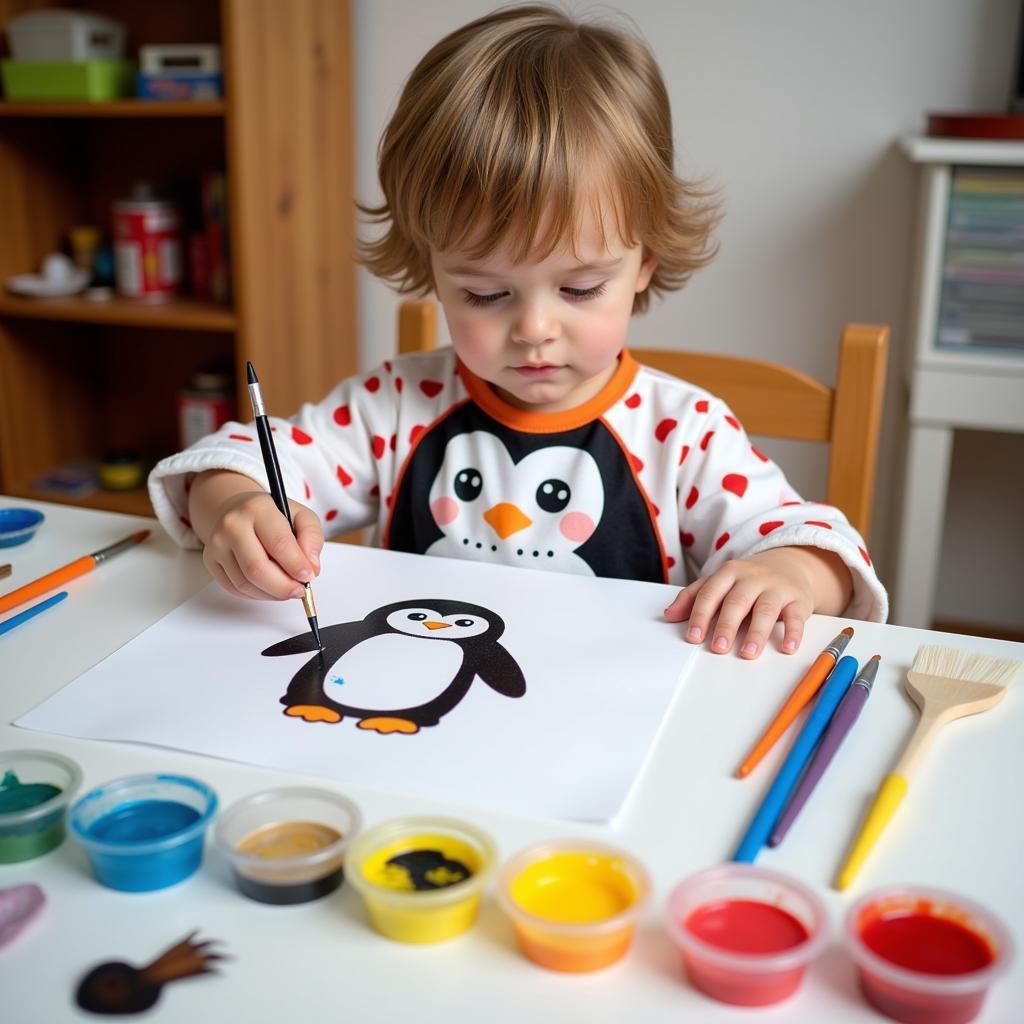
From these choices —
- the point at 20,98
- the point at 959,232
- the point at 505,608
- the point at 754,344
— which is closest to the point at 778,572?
the point at 505,608

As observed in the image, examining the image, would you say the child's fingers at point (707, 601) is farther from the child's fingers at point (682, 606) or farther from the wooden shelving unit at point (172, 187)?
the wooden shelving unit at point (172, 187)

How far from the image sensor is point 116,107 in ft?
6.18

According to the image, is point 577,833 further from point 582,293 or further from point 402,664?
point 582,293

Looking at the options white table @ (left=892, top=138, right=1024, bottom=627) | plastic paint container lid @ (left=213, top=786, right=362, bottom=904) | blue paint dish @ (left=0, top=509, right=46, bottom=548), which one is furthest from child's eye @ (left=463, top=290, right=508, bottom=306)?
white table @ (left=892, top=138, right=1024, bottom=627)

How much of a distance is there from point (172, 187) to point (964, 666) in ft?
6.39

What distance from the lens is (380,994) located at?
40 cm

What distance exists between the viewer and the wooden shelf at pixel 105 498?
2133 millimetres

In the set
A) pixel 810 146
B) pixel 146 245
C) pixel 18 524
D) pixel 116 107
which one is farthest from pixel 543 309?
pixel 146 245

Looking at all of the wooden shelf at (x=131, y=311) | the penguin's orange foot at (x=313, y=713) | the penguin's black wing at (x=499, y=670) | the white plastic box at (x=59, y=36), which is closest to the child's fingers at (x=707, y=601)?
the penguin's black wing at (x=499, y=670)

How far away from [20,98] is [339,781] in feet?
6.09

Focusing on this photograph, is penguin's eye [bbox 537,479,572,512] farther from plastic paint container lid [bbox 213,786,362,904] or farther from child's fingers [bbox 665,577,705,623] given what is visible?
plastic paint container lid [bbox 213,786,362,904]

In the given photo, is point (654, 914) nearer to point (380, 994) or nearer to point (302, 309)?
point (380, 994)

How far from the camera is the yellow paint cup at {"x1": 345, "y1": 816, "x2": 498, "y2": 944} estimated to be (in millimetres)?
426

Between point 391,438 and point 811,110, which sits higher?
point 811,110
